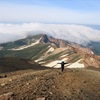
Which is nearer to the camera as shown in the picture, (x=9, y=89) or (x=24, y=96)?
(x=24, y=96)

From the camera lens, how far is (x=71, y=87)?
42594 millimetres

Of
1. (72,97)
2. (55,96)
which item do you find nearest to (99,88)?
(72,97)

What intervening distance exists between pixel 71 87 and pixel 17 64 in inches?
2981

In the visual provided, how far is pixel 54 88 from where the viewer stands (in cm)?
4025

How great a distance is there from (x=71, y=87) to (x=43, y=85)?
4568 millimetres

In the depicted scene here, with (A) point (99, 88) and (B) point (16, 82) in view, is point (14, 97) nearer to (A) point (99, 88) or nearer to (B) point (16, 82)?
(B) point (16, 82)

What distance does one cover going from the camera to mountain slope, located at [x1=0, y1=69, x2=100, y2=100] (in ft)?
118

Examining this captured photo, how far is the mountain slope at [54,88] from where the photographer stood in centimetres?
3594

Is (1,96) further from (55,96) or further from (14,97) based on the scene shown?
(55,96)

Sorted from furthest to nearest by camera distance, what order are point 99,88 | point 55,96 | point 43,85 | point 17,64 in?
point 17,64, point 99,88, point 43,85, point 55,96

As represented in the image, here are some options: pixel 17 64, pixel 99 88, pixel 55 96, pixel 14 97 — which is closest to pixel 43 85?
pixel 55 96

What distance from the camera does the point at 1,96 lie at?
34.3 m

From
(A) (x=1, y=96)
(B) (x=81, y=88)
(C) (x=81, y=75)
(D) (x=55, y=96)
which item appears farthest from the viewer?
(C) (x=81, y=75)

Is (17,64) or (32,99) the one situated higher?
(32,99)
